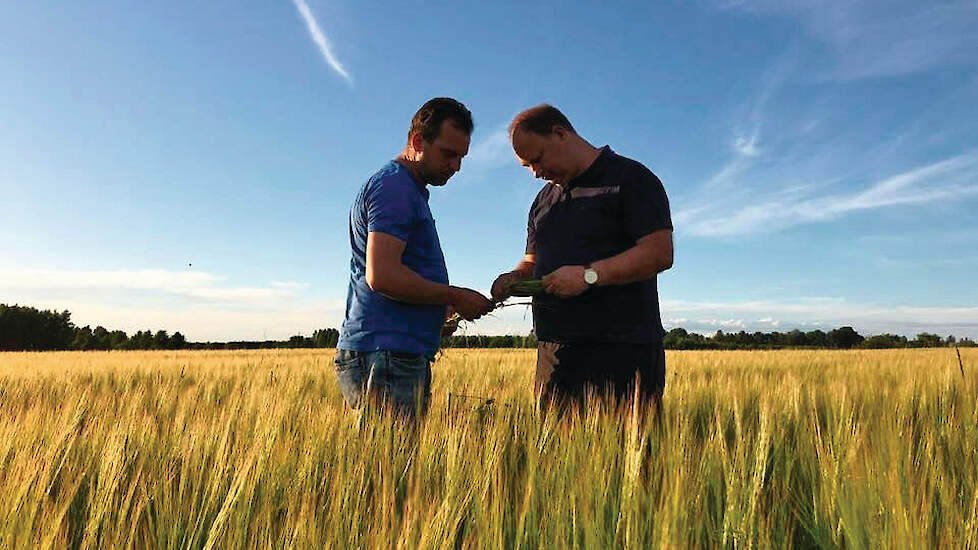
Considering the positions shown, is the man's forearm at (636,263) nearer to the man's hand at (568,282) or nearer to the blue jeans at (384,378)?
the man's hand at (568,282)

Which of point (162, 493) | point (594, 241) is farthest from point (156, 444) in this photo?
point (594, 241)

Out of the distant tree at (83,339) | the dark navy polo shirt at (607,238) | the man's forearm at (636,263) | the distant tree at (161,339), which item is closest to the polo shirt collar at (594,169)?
the dark navy polo shirt at (607,238)

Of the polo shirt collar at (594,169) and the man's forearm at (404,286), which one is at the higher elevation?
the polo shirt collar at (594,169)

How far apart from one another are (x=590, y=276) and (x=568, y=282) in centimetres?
8

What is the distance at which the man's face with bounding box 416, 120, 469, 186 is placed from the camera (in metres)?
2.20

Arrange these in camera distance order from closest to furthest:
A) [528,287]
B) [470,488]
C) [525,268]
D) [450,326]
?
[470,488] < [528,287] < [525,268] < [450,326]

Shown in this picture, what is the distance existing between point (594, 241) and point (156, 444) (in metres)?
1.75

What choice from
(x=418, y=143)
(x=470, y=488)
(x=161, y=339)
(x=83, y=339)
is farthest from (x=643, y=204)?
(x=83, y=339)

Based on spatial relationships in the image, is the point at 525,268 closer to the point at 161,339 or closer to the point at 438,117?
the point at 438,117

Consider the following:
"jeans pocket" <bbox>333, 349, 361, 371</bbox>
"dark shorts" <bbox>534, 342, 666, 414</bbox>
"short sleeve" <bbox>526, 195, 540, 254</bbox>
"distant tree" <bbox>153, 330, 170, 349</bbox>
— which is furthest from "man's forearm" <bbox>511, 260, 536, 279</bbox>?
"distant tree" <bbox>153, 330, 170, 349</bbox>

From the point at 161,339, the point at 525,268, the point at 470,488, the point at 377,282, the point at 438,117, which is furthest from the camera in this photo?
the point at 161,339

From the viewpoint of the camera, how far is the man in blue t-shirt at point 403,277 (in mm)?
2076

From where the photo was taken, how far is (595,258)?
2418 mm

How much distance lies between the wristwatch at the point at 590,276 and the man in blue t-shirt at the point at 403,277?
1.24 feet
